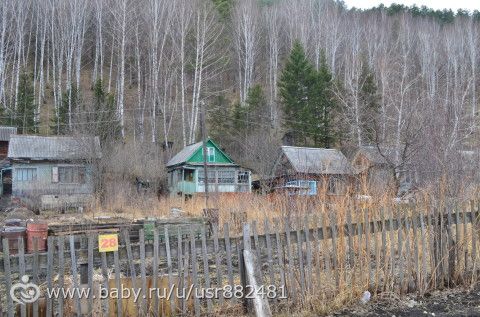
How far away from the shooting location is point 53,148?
3200cm

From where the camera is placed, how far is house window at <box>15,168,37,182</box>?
30880 mm

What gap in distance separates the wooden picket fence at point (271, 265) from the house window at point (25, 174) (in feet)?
92.1

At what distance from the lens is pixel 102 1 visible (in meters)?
44.3

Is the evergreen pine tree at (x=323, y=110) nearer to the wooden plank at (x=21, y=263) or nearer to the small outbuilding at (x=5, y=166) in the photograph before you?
the small outbuilding at (x=5, y=166)

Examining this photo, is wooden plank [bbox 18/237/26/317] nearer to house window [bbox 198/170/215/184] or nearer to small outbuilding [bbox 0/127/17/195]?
house window [bbox 198/170/215/184]

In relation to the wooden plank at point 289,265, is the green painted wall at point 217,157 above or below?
above

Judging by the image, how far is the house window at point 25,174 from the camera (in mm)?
30880

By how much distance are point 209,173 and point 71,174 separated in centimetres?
1060

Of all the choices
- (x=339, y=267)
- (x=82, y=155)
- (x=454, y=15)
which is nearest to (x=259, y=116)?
(x=82, y=155)

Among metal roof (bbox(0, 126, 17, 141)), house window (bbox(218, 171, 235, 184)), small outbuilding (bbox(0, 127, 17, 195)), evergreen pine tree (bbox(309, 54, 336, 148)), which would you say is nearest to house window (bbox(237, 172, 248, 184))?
house window (bbox(218, 171, 235, 184))

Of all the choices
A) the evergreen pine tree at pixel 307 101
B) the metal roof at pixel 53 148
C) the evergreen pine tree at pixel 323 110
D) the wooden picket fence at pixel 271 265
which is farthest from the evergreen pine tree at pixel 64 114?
the wooden picket fence at pixel 271 265

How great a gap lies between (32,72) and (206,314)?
169 feet

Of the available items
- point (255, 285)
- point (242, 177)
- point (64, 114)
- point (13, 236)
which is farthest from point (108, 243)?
point (64, 114)

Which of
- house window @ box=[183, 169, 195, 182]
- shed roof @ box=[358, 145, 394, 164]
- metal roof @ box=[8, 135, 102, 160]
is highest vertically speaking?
metal roof @ box=[8, 135, 102, 160]
